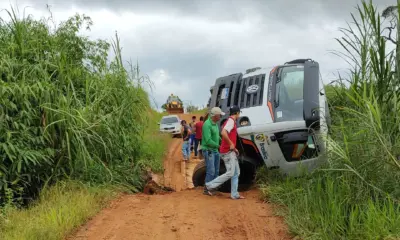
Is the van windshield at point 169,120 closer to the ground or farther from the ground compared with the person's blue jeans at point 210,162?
farther from the ground

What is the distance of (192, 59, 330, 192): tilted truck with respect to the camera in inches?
322

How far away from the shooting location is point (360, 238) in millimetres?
4910

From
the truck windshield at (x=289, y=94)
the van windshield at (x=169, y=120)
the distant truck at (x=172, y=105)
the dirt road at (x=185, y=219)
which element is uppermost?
the distant truck at (x=172, y=105)

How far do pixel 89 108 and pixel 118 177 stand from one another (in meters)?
1.57

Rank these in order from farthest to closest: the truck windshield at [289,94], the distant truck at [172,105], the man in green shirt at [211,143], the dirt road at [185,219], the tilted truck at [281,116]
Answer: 1. the distant truck at [172,105]
2. the man in green shirt at [211,143]
3. the truck windshield at [289,94]
4. the tilted truck at [281,116]
5. the dirt road at [185,219]

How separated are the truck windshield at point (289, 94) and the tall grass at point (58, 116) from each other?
9.69 feet

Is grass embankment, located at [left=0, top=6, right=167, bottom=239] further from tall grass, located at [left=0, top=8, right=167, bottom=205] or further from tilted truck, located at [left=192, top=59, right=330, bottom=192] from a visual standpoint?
tilted truck, located at [left=192, top=59, right=330, bottom=192]

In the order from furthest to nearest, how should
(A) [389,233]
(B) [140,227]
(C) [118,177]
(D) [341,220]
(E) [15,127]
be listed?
(C) [118,177] < (E) [15,127] < (B) [140,227] < (D) [341,220] < (A) [389,233]

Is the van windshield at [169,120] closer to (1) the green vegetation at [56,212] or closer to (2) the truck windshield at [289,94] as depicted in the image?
(2) the truck windshield at [289,94]

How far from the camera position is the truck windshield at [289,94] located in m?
8.44

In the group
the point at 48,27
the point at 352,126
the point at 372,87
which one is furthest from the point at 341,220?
the point at 48,27

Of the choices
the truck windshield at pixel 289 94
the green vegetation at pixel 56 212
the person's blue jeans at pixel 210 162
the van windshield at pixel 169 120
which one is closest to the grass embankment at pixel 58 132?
the green vegetation at pixel 56 212

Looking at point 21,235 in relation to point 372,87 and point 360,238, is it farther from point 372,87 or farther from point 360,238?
point 372,87

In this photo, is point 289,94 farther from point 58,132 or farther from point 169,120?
point 169,120
